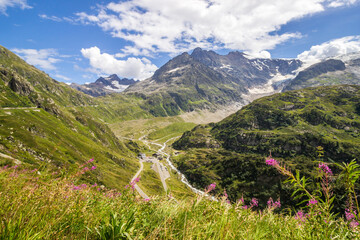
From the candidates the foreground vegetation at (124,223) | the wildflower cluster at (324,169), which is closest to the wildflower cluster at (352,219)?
the foreground vegetation at (124,223)

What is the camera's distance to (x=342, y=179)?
3656 mm

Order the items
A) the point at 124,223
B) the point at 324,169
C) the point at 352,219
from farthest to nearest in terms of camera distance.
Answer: the point at 352,219, the point at 324,169, the point at 124,223

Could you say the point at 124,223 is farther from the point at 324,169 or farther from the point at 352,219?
the point at 352,219

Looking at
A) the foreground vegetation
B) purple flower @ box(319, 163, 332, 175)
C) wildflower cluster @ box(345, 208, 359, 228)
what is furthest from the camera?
purple flower @ box(319, 163, 332, 175)

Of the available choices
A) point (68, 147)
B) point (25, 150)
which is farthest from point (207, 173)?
point (25, 150)

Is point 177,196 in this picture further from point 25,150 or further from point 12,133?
point 12,133

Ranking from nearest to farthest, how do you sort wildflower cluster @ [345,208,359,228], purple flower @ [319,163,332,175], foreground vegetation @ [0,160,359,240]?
foreground vegetation @ [0,160,359,240], wildflower cluster @ [345,208,359,228], purple flower @ [319,163,332,175]

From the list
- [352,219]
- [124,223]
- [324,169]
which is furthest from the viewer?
[352,219]

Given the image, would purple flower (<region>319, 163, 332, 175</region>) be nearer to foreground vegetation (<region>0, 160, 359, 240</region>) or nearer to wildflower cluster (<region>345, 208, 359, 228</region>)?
wildflower cluster (<region>345, 208, 359, 228</region>)

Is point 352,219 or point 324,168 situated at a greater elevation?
point 324,168

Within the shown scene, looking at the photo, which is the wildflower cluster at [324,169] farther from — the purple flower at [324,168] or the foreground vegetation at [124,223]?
the foreground vegetation at [124,223]

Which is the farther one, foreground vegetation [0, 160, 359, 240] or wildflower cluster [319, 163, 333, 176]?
wildflower cluster [319, 163, 333, 176]

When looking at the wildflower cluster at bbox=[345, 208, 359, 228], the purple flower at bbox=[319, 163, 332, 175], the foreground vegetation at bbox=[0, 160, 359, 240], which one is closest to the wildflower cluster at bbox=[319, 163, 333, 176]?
the purple flower at bbox=[319, 163, 332, 175]

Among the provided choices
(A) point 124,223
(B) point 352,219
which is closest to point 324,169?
(B) point 352,219
